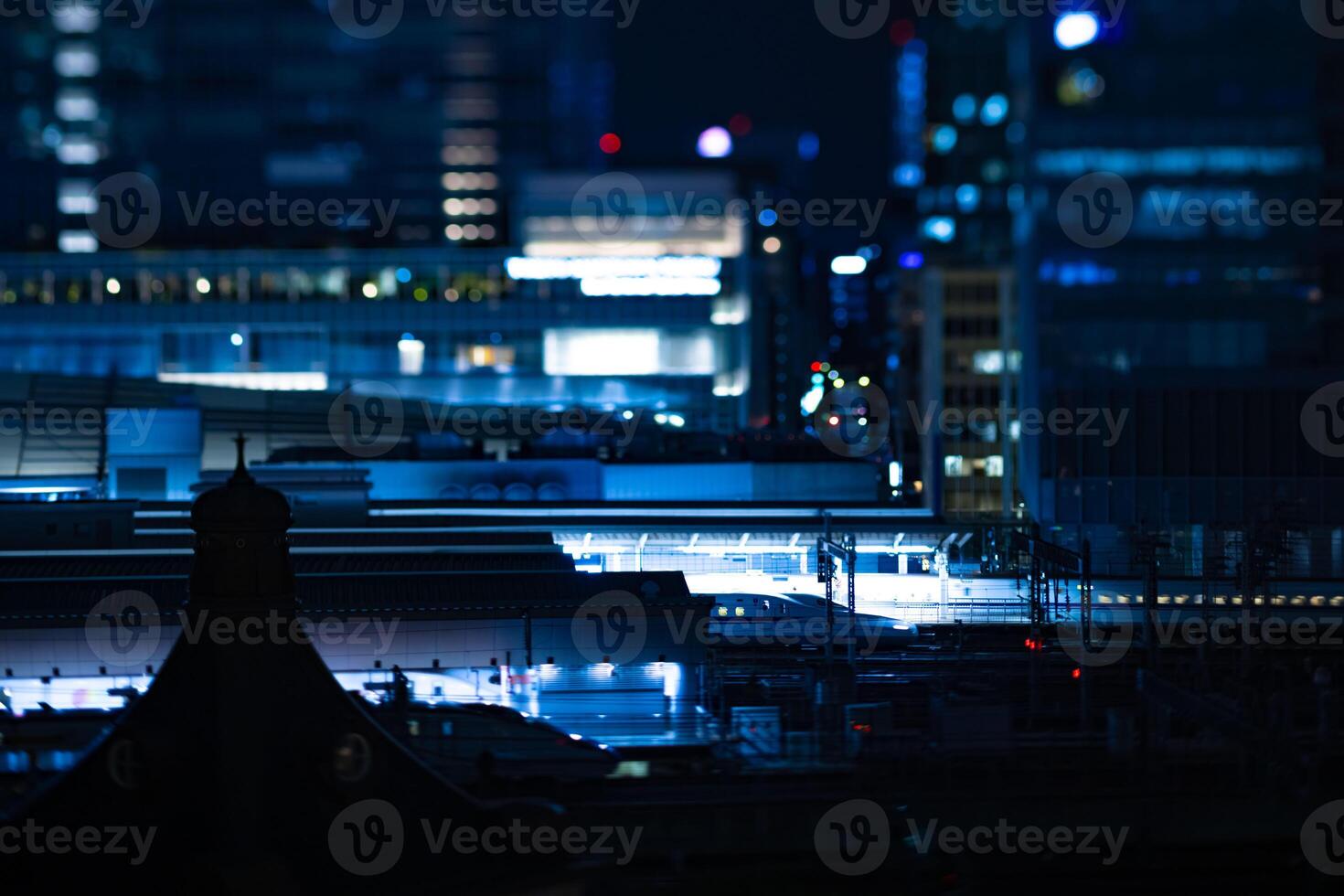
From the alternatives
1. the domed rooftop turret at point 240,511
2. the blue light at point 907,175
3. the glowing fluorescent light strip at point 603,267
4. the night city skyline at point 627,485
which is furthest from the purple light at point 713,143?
the domed rooftop turret at point 240,511

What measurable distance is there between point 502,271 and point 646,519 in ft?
104

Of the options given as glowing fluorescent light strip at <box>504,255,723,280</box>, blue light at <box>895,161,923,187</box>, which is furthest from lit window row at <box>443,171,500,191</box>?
blue light at <box>895,161,923,187</box>

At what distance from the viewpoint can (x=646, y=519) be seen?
24.3m

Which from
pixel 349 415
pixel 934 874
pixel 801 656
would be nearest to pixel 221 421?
pixel 349 415

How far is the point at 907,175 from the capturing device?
110000mm

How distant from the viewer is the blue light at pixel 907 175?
105281 millimetres

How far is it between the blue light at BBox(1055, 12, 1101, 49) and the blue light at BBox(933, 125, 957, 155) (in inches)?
1415

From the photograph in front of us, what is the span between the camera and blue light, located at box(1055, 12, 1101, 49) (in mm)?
25000

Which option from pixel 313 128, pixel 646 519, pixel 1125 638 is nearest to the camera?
pixel 1125 638

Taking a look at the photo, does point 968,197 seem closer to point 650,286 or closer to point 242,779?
point 650,286

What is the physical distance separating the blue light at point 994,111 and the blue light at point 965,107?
1.28ft

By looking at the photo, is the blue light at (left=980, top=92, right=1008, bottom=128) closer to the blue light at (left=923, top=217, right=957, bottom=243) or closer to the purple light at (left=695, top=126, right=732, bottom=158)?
the blue light at (left=923, top=217, right=957, bottom=243)

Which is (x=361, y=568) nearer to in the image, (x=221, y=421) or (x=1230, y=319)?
(x=1230, y=319)

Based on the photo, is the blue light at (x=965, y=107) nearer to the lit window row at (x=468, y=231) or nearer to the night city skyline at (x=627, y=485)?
the night city skyline at (x=627, y=485)
